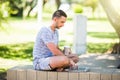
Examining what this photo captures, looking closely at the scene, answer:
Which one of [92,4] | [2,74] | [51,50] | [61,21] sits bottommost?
[2,74]

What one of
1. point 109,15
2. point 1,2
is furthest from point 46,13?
point 109,15

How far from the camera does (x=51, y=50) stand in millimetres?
6785

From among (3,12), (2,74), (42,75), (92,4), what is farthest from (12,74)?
(92,4)

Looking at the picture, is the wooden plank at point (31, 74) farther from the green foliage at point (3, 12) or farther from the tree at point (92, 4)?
the tree at point (92, 4)

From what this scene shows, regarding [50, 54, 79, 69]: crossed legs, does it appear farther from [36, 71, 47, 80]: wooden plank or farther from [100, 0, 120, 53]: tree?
[100, 0, 120, 53]: tree

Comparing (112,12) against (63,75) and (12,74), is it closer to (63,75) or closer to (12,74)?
(63,75)

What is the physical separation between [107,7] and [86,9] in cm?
4210

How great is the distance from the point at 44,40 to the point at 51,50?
7.9 inches

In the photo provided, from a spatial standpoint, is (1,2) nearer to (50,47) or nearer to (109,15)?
(109,15)

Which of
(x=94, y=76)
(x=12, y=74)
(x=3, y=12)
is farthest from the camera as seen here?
(x=3, y=12)

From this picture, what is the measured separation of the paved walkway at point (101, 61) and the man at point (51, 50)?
4.03 m

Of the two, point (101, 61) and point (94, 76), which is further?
point (101, 61)

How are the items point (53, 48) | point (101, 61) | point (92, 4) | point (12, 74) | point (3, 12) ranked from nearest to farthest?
point (53, 48) < point (12, 74) < point (101, 61) < point (3, 12) < point (92, 4)

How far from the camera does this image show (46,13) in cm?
4975
